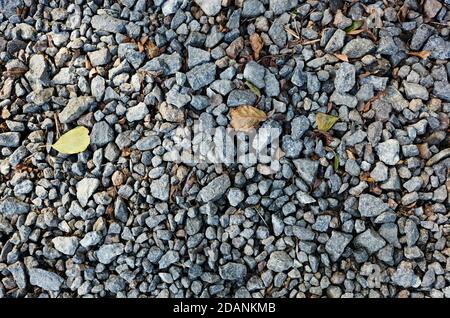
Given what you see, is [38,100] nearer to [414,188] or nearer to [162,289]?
[162,289]

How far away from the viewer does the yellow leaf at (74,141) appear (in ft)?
7.14

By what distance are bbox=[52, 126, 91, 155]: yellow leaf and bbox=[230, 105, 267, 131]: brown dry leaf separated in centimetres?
62

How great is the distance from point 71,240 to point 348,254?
1.12 m

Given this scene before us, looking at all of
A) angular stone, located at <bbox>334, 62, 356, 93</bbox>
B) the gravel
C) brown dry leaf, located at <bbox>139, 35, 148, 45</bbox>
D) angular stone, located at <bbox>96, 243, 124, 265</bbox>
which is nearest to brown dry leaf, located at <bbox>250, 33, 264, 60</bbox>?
the gravel

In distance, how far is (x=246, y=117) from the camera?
2146mm

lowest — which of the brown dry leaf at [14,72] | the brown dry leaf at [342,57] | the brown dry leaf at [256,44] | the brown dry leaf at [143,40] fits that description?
the brown dry leaf at [342,57]

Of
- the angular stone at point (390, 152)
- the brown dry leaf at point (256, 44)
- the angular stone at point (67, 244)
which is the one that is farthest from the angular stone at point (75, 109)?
the angular stone at point (390, 152)

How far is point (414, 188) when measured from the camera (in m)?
2.10

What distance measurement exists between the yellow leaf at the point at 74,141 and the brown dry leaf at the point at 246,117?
0.62 metres

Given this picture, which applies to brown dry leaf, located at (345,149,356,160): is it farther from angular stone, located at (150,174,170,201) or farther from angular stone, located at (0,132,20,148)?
angular stone, located at (0,132,20,148)

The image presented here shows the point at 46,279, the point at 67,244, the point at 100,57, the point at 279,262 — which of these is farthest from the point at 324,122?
the point at 46,279

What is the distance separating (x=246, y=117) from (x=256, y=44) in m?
0.34

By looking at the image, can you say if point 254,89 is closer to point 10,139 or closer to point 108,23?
point 108,23

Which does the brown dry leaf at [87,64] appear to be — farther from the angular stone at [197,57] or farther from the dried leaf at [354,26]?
the dried leaf at [354,26]
